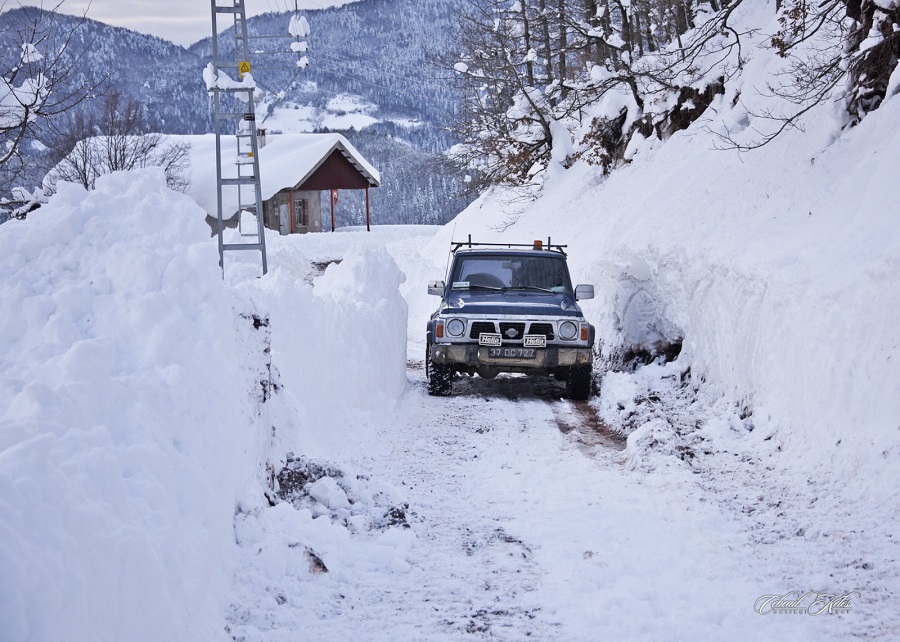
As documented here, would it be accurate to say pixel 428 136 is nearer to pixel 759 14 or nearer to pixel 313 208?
pixel 313 208

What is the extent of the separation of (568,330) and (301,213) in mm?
39566

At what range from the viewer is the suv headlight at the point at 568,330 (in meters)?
10.6

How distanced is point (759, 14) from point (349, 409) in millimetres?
14691

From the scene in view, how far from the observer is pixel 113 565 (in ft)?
10.3

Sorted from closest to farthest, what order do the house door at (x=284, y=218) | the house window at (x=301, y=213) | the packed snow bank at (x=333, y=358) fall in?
the packed snow bank at (x=333, y=358)
the house door at (x=284, y=218)
the house window at (x=301, y=213)

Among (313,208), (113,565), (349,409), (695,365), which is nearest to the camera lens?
(113,565)

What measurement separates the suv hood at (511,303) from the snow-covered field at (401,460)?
1.16 meters

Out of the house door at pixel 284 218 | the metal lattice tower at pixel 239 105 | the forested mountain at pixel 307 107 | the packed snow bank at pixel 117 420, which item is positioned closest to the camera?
the packed snow bank at pixel 117 420

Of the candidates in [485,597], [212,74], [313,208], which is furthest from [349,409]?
[313,208]

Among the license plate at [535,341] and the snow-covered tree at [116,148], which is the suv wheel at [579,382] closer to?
the license plate at [535,341]

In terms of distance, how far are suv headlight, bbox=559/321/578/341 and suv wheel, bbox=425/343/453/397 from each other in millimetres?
1426

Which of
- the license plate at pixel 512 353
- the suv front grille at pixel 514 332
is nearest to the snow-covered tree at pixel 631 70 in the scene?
the suv front grille at pixel 514 332

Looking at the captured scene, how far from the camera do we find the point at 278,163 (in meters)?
46.3

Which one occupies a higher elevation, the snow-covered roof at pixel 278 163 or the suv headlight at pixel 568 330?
the snow-covered roof at pixel 278 163
